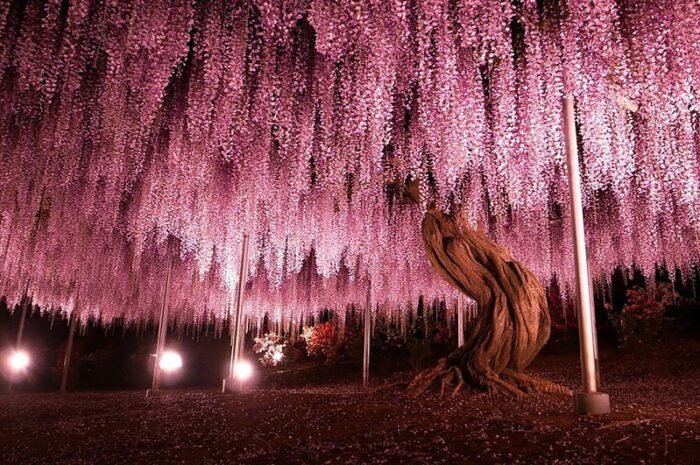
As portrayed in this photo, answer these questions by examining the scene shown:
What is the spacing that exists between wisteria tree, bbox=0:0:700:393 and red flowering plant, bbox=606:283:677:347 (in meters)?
2.43

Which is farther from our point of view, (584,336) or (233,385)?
(233,385)

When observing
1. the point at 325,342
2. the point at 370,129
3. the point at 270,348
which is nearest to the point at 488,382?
the point at 370,129

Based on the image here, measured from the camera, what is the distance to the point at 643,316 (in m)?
9.66

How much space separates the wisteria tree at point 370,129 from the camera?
329 centimetres

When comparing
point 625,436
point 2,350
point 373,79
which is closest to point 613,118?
point 373,79

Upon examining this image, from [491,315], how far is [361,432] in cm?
270

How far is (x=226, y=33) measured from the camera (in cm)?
350

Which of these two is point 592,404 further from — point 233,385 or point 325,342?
point 325,342

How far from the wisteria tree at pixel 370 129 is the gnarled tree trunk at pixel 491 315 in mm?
24

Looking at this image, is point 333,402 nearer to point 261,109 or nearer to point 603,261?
point 261,109

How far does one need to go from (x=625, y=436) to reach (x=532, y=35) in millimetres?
2834

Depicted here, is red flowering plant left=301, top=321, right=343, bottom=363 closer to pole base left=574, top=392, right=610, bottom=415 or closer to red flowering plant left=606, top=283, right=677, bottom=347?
red flowering plant left=606, top=283, right=677, bottom=347

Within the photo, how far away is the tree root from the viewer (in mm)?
4672

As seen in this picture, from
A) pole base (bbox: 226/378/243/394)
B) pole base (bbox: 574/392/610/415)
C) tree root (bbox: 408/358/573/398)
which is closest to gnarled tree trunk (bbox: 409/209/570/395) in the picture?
tree root (bbox: 408/358/573/398)
